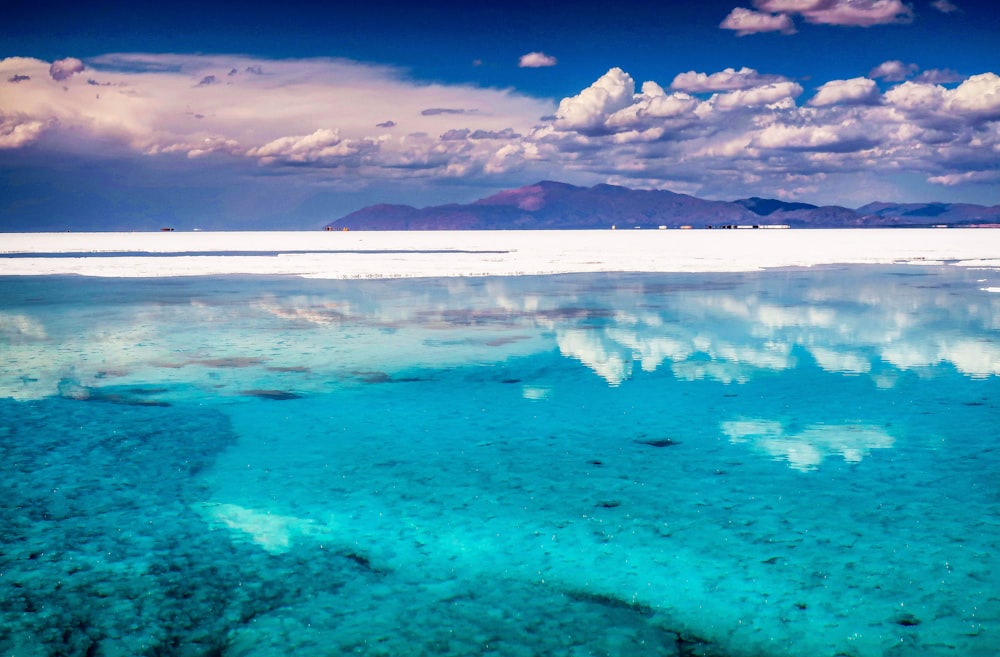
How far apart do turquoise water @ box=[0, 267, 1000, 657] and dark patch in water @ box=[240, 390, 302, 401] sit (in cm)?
9

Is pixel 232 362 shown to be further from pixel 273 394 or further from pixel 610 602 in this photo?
pixel 610 602

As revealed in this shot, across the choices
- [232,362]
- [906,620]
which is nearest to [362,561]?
[906,620]

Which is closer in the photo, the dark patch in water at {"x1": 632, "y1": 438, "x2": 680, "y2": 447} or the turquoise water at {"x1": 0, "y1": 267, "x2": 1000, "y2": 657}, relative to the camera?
the turquoise water at {"x1": 0, "y1": 267, "x2": 1000, "y2": 657}

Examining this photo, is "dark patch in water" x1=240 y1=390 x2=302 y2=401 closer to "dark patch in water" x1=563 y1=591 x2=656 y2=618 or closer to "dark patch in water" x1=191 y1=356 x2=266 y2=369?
"dark patch in water" x1=191 y1=356 x2=266 y2=369

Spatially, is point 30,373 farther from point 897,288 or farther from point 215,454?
point 897,288

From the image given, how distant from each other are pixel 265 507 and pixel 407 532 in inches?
53.0

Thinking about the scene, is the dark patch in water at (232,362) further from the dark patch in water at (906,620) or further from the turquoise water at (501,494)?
the dark patch in water at (906,620)

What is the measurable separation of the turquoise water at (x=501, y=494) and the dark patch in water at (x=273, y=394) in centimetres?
9

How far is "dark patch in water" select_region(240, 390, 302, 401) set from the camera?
10.6 m

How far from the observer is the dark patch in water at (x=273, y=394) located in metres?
10.6

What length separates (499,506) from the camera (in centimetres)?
681

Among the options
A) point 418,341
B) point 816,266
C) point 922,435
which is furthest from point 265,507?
point 816,266

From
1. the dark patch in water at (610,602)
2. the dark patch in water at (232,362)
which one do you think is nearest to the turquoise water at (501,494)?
the dark patch in water at (610,602)

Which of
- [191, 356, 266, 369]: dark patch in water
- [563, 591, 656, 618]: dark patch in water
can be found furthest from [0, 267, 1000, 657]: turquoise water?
[191, 356, 266, 369]: dark patch in water
